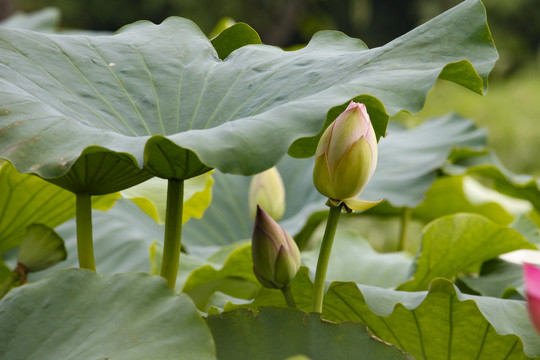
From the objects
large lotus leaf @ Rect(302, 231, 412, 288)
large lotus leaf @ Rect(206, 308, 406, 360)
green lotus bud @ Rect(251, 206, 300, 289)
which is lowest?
large lotus leaf @ Rect(302, 231, 412, 288)

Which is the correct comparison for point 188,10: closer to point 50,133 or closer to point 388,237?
point 388,237

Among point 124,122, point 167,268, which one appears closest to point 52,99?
point 124,122

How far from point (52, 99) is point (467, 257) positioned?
Result: 1.71 feet

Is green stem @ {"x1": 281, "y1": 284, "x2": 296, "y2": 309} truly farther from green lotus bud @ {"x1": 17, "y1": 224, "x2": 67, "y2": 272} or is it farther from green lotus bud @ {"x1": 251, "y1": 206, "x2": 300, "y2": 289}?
green lotus bud @ {"x1": 17, "y1": 224, "x2": 67, "y2": 272}

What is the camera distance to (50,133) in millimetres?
474

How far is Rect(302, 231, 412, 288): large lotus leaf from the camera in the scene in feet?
3.00

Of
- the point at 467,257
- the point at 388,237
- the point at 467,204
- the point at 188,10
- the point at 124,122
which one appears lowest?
the point at 188,10

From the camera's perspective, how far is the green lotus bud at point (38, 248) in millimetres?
649

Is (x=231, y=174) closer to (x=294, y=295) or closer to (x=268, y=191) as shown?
(x=294, y=295)

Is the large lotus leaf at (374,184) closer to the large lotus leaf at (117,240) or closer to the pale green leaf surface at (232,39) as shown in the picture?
the large lotus leaf at (117,240)

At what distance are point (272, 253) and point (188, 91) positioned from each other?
0.17 meters

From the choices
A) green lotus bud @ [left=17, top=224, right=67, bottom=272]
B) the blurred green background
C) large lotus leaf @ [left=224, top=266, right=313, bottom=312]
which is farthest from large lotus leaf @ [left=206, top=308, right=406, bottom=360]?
the blurred green background

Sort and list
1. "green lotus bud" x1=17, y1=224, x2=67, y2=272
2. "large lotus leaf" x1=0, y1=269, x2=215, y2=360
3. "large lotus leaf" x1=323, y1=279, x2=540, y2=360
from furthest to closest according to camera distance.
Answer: "green lotus bud" x1=17, y1=224, x2=67, y2=272
"large lotus leaf" x1=323, y1=279, x2=540, y2=360
"large lotus leaf" x1=0, y1=269, x2=215, y2=360

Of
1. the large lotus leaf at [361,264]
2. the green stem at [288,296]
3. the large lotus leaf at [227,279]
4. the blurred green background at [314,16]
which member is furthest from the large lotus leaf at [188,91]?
the blurred green background at [314,16]
